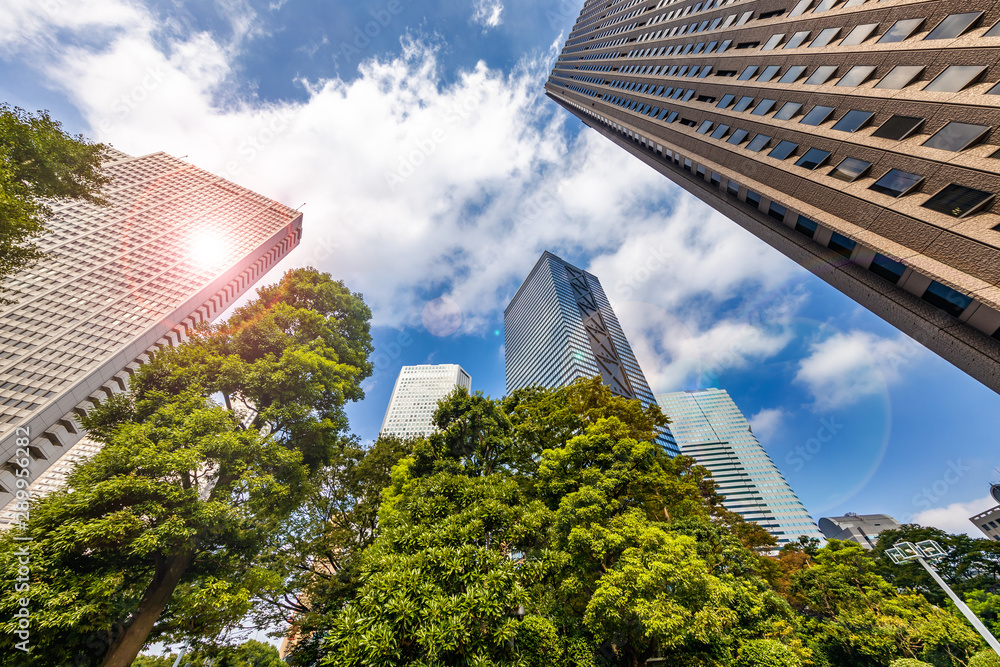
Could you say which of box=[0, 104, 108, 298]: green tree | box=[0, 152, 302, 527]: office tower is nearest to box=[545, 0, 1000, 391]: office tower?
box=[0, 104, 108, 298]: green tree

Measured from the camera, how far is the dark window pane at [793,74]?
17.1m

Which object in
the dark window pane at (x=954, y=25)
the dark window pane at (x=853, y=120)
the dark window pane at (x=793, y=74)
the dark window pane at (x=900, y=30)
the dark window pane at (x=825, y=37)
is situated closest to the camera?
the dark window pane at (x=954, y=25)

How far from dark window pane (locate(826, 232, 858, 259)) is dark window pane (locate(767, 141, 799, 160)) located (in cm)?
557

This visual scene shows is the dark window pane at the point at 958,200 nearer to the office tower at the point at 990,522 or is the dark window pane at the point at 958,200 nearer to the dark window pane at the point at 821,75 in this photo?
the dark window pane at the point at 821,75

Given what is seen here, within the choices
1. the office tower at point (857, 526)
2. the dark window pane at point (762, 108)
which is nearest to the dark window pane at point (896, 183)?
the dark window pane at point (762, 108)

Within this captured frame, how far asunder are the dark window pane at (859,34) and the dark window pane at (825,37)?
32.8 inches

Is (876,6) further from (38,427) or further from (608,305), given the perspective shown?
(608,305)

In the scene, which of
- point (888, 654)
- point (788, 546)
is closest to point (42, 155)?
point (888, 654)

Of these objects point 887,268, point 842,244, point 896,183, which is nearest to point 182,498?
point 887,268

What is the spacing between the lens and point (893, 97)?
12.5 m

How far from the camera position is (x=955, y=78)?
1071cm

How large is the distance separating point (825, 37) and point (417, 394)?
12517 cm

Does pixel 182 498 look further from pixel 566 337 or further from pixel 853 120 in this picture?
pixel 566 337

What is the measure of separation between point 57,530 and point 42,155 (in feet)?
39.5
